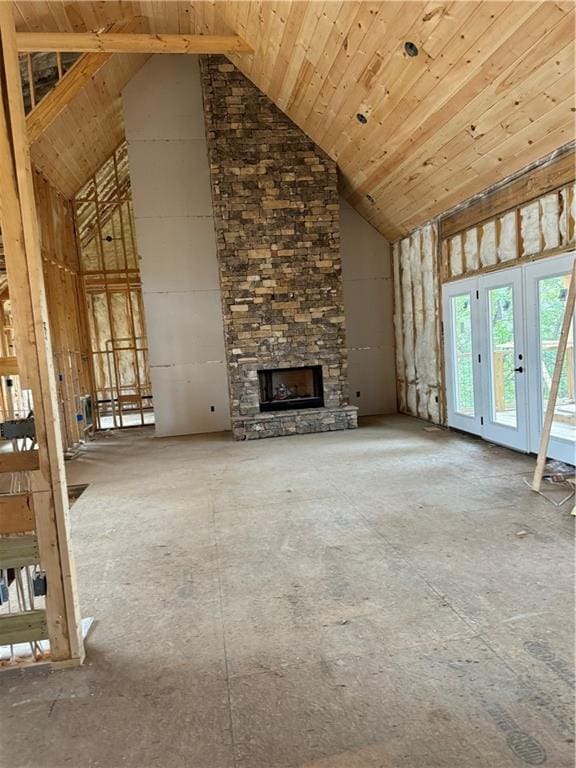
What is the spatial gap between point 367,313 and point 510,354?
3522 millimetres

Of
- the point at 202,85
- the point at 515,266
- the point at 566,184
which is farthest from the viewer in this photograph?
the point at 202,85

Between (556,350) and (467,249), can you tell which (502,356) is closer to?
(556,350)

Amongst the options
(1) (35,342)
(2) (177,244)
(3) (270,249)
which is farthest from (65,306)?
(1) (35,342)

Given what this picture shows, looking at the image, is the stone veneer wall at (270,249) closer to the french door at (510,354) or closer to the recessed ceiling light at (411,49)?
the french door at (510,354)

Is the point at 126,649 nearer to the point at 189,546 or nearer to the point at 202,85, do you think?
the point at 189,546

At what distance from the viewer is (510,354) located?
5492 millimetres

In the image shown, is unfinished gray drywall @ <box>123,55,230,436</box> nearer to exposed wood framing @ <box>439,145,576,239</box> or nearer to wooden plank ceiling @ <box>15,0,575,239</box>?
wooden plank ceiling @ <box>15,0,575,239</box>

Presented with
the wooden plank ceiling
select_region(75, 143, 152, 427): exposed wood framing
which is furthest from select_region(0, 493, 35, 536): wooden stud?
select_region(75, 143, 152, 427): exposed wood framing

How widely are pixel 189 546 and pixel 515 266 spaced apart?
4.40 meters

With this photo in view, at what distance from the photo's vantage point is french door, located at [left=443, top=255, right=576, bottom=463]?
4695 mm

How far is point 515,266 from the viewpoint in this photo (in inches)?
205

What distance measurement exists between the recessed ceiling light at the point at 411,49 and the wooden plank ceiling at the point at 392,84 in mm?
52

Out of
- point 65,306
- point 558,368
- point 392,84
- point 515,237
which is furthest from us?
point 65,306

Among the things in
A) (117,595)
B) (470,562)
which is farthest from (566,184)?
(117,595)
